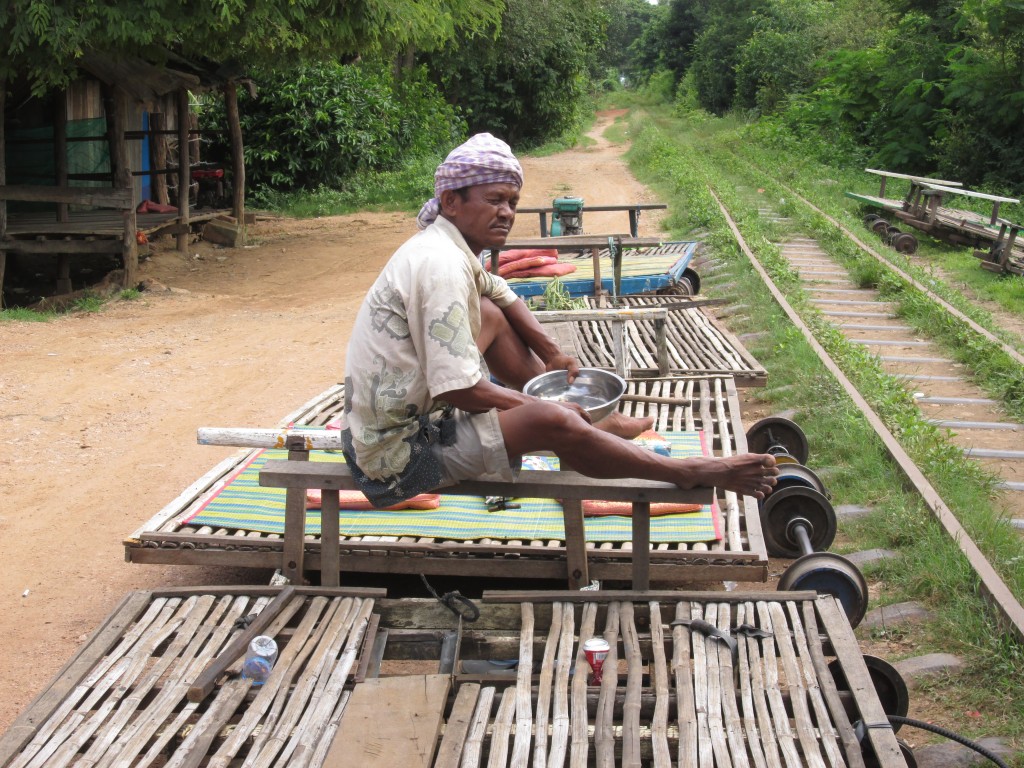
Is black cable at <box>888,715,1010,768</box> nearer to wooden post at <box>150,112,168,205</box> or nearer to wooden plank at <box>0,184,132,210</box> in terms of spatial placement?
wooden plank at <box>0,184,132,210</box>

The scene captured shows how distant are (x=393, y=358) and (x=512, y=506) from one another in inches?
58.3

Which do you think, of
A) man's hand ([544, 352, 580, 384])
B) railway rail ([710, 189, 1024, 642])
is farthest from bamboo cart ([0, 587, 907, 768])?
railway rail ([710, 189, 1024, 642])

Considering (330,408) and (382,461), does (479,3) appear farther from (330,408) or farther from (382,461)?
(382,461)

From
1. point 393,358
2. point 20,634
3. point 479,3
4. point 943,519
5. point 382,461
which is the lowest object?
point 20,634

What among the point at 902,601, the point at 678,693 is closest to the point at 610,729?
the point at 678,693

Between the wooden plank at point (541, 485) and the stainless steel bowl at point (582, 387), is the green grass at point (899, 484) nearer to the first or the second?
the wooden plank at point (541, 485)

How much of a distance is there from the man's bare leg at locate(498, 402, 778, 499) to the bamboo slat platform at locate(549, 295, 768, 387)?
3.22m

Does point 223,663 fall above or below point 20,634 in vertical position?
above

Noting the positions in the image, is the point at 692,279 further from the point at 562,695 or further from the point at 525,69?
the point at 525,69

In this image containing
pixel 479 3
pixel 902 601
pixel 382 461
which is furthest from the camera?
pixel 479 3

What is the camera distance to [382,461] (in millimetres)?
3283

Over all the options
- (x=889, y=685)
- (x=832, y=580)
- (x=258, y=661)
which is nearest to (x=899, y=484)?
(x=832, y=580)

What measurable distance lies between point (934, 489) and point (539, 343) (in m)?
2.66

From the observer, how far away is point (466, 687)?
2959mm
